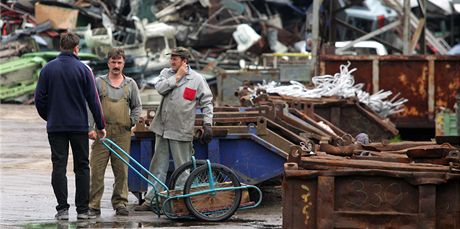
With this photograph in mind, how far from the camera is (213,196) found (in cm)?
1177

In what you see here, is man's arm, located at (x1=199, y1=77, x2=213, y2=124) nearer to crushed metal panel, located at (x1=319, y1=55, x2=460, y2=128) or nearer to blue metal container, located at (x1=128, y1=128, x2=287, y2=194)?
blue metal container, located at (x1=128, y1=128, x2=287, y2=194)

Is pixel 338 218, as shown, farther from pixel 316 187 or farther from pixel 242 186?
pixel 242 186

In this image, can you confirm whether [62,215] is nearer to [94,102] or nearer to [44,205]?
[94,102]

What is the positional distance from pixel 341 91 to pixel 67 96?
7.46m

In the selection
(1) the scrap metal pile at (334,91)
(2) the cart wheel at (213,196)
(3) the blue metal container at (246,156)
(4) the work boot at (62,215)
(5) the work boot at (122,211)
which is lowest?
(5) the work boot at (122,211)

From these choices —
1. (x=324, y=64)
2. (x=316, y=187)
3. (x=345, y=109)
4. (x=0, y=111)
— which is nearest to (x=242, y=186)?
(x=316, y=187)

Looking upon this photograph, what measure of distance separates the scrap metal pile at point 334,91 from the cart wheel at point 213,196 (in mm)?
5298

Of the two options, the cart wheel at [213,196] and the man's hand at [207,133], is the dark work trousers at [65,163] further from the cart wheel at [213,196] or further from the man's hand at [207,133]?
the man's hand at [207,133]

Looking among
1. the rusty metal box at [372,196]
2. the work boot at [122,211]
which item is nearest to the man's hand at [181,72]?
the work boot at [122,211]

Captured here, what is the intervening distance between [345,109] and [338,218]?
924 centimetres

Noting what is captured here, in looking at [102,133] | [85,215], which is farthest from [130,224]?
[102,133]

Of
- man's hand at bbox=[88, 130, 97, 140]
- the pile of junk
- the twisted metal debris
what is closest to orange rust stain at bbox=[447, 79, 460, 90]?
the twisted metal debris

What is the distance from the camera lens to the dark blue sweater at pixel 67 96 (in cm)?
1149

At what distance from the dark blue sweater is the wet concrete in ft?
3.08
